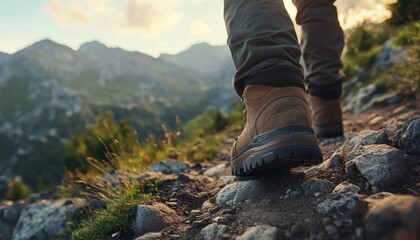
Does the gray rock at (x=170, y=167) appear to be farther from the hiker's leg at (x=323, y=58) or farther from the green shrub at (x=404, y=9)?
the green shrub at (x=404, y=9)

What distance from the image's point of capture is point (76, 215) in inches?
130

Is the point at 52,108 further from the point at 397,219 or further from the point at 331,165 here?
the point at 397,219

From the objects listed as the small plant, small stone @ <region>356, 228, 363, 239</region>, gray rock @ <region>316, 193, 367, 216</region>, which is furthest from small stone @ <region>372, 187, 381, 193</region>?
the small plant

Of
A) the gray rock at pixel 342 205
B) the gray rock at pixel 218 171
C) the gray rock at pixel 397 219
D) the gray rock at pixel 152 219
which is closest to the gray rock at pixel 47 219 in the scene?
the gray rock at pixel 218 171

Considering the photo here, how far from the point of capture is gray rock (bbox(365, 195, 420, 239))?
3.09ft

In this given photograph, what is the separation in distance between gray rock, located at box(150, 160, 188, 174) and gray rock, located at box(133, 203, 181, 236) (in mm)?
1416

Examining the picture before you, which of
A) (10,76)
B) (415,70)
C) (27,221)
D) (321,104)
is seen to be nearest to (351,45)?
(415,70)

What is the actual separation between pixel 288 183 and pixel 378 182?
17.7 inches

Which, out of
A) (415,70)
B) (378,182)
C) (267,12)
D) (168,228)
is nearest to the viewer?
(378,182)

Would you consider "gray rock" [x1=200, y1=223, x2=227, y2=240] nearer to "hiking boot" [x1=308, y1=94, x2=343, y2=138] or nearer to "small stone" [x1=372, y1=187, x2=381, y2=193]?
"small stone" [x1=372, y1=187, x2=381, y2=193]

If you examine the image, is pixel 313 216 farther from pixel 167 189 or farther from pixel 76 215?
pixel 76 215

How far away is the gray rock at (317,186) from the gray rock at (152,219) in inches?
31.1

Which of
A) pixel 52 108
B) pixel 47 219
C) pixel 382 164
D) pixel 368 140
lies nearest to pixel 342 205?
pixel 382 164

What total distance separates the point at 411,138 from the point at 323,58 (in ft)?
3.82
